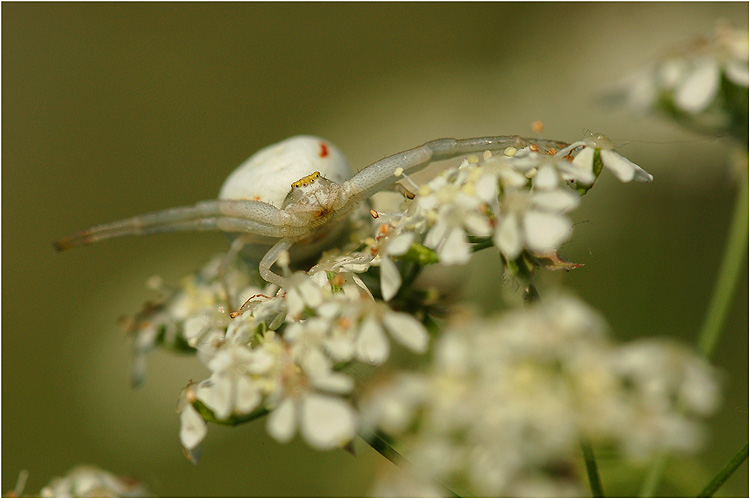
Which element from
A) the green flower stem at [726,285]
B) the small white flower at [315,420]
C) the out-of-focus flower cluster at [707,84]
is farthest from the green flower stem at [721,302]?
the small white flower at [315,420]

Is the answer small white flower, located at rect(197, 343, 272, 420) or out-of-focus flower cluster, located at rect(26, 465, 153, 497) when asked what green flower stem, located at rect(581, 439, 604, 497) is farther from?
out-of-focus flower cluster, located at rect(26, 465, 153, 497)

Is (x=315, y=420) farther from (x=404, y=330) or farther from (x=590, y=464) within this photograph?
(x=590, y=464)

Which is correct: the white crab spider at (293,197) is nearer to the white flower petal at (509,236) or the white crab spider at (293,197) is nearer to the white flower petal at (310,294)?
the white flower petal at (310,294)

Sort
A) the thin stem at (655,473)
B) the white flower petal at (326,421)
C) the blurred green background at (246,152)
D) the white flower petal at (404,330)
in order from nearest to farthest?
the white flower petal at (326,421), the white flower petal at (404,330), the thin stem at (655,473), the blurred green background at (246,152)

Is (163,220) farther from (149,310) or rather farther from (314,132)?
(314,132)

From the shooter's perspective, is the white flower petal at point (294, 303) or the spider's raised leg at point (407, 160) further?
the spider's raised leg at point (407, 160)

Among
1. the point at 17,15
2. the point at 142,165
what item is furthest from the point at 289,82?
the point at 17,15

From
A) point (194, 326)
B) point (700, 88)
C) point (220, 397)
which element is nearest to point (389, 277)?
point (220, 397)
